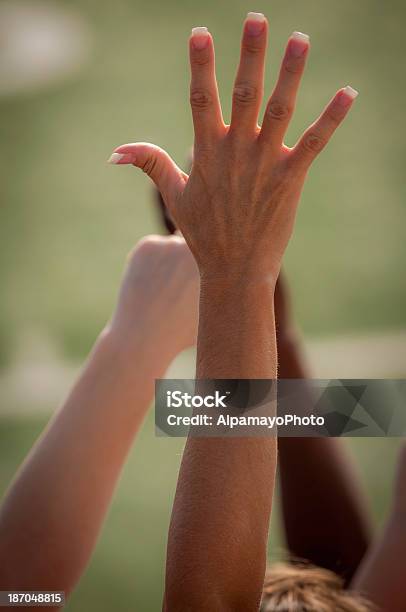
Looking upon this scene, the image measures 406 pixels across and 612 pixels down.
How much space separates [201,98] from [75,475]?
363mm

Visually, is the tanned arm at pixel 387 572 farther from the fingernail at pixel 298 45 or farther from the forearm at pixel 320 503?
the fingernail at pixel 298 45

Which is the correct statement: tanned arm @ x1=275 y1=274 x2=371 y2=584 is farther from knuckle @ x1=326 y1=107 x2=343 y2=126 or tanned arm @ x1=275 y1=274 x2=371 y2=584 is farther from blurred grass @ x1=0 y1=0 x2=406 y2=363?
blurred grass @ x1=0 y1=0 x2=406 y2=363

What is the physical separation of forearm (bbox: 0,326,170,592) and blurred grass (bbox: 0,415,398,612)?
0.84 meters

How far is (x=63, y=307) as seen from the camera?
2.49m

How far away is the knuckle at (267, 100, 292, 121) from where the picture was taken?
0.51 m

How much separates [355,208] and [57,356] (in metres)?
1.06

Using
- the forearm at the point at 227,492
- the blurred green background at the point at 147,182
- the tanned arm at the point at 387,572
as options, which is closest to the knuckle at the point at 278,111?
the forearm at the point at 227,492

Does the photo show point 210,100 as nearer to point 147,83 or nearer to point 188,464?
point 188,464

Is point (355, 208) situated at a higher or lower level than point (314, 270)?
higher

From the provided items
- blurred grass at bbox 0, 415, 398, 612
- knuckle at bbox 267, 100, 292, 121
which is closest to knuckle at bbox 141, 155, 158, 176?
knuckle at bbox 267, 100, 292, 121

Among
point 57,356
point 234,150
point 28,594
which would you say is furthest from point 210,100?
point 57,356

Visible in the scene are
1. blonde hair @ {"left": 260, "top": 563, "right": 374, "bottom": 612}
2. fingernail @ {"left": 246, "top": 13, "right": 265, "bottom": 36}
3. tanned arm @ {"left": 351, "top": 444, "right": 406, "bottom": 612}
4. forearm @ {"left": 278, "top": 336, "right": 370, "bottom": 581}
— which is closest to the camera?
fingernail @ {"left": 246, "top": 13, "right": 265, "bottom": 36}

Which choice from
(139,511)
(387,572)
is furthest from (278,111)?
(139,511)

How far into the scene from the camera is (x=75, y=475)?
728 millimetres
